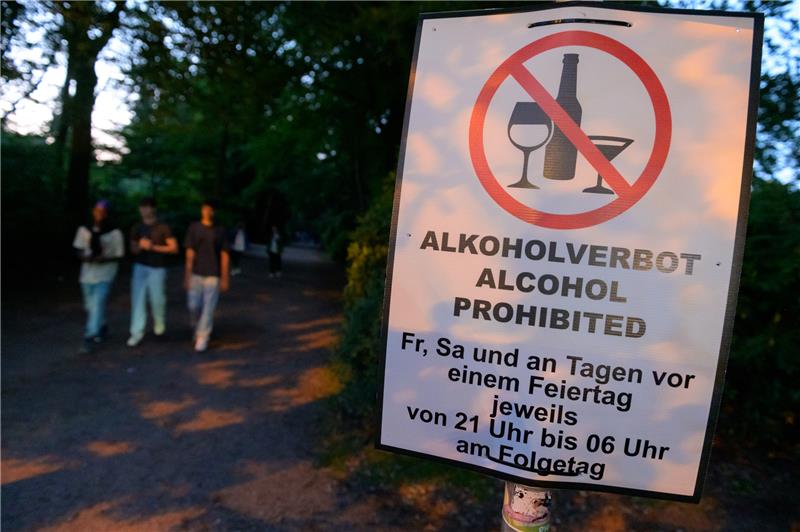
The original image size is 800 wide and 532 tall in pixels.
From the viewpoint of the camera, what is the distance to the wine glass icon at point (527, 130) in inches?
60.7

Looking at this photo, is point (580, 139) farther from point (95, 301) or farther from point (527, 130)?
point (95, 301)

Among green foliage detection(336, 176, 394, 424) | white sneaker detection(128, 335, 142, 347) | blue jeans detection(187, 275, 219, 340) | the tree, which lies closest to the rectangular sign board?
green foliage detection(336, 176, 394, 424)

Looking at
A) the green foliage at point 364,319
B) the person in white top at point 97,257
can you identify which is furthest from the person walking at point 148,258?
the green foliage at point 364,319

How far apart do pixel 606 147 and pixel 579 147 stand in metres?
0.07

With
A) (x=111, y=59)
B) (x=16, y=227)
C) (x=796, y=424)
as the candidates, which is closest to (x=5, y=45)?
(x=111, y=59)

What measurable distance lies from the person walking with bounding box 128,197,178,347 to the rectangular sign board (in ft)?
20.4

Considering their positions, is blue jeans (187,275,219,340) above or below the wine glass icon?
below

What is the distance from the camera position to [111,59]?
952 centimetres

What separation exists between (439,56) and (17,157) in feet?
45.3

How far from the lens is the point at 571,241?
1.55m

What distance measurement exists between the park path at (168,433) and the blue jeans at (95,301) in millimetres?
295

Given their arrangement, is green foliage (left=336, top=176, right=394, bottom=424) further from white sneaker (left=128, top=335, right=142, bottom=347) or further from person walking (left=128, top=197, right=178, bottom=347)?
white sneaker (left=128, top=335, right=142, bottom=347)

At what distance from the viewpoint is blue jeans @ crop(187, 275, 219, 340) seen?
7.33 metres

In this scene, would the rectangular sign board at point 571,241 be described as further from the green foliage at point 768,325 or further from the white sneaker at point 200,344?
the white sneaker at point 200,344
